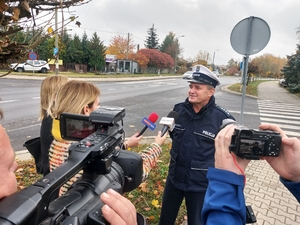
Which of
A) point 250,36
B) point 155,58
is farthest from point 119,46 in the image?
point 250,36

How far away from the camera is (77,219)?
78 cm

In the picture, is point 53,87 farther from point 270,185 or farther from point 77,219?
point 270,185

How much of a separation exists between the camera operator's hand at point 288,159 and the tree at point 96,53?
42.5 metres

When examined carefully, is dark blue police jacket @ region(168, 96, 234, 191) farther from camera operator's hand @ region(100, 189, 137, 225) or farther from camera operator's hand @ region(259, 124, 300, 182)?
camera operator's hand @ region(100, 189, 137, 225)

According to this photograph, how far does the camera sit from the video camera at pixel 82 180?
0.65 m

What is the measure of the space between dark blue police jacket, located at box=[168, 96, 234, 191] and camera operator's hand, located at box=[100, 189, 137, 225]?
5.38 ft

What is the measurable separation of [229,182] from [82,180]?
0.60 m

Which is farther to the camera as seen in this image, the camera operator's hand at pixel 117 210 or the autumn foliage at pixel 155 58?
the autumn foliage at pixel 155 58

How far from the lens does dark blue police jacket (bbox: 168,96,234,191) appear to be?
2.40 m

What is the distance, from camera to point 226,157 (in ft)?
3.57

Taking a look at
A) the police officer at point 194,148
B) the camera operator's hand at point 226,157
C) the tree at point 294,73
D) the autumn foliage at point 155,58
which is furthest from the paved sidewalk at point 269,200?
the autumn foliage at point 155,58

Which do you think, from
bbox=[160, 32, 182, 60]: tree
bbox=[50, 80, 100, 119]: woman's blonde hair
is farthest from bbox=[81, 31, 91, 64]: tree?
bbox=[50, 80, 100, 119]: woman's blonde hair

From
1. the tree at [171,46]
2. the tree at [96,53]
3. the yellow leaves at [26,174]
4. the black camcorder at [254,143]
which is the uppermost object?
the tree at [171,46]

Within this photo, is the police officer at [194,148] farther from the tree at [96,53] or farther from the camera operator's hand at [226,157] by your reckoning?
the tree at [96,53]
